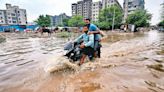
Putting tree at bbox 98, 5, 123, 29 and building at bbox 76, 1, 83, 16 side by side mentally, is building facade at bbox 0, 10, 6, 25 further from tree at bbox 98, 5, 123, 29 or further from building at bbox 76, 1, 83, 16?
tree at bbox 98, 5, 123, 29

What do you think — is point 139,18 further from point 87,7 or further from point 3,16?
point 87,7

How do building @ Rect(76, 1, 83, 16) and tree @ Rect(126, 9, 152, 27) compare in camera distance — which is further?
building @ Rect(76, 1, 83, 16)

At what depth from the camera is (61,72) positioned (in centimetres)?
399

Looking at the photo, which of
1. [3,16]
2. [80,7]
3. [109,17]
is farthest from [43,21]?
[80,7]

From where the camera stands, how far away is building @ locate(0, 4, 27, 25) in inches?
2689

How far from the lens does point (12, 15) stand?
2874 inches

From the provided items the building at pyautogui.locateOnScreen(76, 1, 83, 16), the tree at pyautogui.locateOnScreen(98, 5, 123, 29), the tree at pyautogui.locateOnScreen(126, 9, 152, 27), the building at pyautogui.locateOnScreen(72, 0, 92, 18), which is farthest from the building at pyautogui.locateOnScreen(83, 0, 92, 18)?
the tree at pyautogui.locateOnScreen(126, 9, 152, 27)

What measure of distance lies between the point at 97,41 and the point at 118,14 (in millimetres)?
36088

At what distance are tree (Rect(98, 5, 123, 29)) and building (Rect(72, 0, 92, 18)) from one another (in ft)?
194

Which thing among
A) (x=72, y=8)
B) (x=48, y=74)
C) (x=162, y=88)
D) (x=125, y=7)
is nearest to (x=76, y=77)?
(x=48, y=74)

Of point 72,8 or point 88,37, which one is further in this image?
point 72,8

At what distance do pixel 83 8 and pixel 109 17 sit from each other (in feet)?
219

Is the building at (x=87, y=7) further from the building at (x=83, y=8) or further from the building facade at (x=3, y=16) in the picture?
the building facade at (x=3, y=16)

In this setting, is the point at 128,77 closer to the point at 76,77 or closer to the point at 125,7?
the point at 76,77
